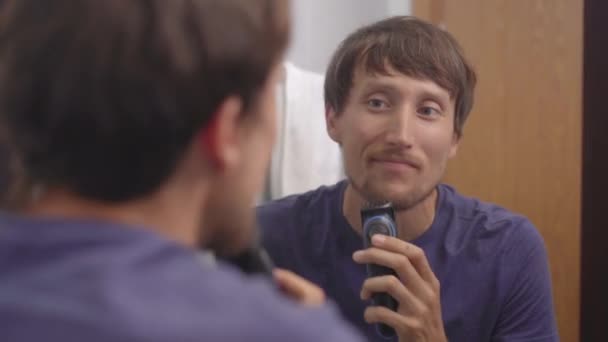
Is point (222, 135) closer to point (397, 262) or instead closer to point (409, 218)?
point (397, 262)

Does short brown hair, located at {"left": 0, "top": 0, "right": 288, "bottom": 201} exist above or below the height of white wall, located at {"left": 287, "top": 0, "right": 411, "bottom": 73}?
below

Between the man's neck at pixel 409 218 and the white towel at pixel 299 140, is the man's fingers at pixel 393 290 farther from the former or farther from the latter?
the white towel at pixel 299 140

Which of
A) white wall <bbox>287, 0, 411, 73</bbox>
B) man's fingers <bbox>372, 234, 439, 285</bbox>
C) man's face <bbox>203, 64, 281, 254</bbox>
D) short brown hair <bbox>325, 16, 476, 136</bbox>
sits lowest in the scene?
man's face <bbox>203, 64, 281, 254</bbox>

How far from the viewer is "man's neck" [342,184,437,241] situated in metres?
1.06

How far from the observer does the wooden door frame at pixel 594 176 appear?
5.03 feet

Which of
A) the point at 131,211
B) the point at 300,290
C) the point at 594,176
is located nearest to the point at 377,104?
the point at 300,290

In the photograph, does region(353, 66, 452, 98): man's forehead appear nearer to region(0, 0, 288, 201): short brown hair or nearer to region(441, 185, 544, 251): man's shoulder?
region(441, 185, 544, 251): man's shoulder

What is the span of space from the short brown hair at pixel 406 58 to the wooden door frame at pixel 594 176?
0.56 metres

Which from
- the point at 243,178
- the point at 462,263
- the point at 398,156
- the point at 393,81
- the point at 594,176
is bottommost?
the point at 243,178

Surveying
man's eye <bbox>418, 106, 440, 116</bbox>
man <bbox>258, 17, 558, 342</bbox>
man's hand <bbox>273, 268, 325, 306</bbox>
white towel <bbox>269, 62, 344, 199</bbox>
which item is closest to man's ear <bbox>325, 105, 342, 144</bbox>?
man <bbox>258, 17, 558, 342</bbox>

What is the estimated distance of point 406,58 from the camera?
1027mm

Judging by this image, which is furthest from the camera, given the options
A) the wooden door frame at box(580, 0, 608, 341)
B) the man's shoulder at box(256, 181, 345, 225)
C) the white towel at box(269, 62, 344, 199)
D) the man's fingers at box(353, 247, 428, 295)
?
the wooden door frame at box(580, 0, 608, 341)

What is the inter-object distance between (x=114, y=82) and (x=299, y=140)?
1.00 metres

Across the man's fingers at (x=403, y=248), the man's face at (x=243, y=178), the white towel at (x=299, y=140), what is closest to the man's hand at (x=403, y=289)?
the man's fingers at (x=403, y=248)
